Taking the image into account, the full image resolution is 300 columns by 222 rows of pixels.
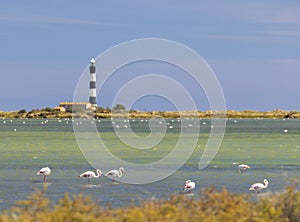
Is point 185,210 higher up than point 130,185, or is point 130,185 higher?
point 130,185

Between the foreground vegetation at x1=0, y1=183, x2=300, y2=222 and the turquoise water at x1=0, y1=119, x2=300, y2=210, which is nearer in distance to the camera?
the foreground vegetation at x1=0, y1=183, x2=300, y2=222

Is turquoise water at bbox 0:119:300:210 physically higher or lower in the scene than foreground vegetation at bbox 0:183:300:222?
higher

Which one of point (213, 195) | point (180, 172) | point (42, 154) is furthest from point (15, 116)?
point (213, 195)

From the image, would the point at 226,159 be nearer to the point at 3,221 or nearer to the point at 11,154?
the point at 11,154

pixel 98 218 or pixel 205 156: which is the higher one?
pixel 205 156

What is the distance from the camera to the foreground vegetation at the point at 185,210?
8.22 metres

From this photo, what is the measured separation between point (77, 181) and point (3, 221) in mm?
14116

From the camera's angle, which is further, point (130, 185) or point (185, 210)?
point (130, 185)

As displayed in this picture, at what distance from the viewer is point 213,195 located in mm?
9188

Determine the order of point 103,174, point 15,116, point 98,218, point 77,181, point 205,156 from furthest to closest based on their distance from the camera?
point 15,116 < point 205,156 < point 103,174 < point 77,181 < point 98,218

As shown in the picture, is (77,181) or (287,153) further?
(287,153)

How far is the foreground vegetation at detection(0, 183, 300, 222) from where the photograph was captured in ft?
27.0

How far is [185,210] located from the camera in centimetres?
876

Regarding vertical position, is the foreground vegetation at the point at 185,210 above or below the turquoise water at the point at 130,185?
below
